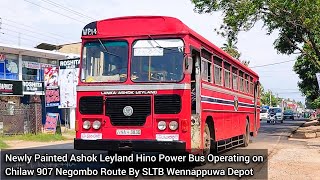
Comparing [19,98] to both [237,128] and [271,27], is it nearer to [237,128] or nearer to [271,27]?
[271,27]

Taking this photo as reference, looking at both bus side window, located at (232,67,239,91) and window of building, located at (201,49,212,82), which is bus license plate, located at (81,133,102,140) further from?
bus side window, located at (232,67,239,91)

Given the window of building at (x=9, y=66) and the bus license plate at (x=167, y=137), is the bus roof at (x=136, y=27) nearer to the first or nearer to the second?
the bus license plate at (x=167, y=137)

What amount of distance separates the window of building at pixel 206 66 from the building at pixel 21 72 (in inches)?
993

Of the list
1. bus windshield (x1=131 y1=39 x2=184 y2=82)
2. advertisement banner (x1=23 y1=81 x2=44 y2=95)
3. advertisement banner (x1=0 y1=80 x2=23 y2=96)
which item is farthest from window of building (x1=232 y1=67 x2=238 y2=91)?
advertisement banner (x1=23 y1=81 x2=44 y2=95)

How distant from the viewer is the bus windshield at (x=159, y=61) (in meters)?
9.70

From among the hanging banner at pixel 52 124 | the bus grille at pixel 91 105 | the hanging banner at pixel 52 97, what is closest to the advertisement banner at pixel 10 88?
the hanging banner at pixel 52 97

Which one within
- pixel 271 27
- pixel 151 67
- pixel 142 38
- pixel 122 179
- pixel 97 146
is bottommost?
pixel 122 179

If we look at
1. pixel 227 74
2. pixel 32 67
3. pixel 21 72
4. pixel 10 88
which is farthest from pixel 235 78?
pixel 32 67

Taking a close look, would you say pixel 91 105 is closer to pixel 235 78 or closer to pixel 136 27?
pixel 136 27

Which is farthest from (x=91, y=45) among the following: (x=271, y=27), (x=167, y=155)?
(x=271, y=27)

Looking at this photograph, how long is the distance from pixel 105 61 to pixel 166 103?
1733 millimetres

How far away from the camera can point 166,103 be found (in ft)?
31.4

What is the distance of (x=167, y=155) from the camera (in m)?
10.4

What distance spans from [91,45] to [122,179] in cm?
315
